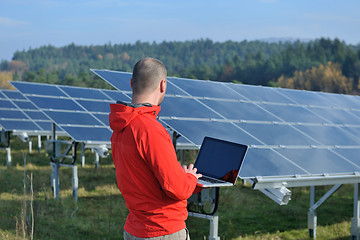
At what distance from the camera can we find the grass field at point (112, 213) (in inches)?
425

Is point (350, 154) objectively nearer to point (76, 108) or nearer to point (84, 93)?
point (76, 108)

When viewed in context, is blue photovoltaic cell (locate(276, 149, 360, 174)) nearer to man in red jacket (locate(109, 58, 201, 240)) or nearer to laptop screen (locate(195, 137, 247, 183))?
laptop screen (locate(195, 137, 247, 183))

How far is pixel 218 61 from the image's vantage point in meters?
168

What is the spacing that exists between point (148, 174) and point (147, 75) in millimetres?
768

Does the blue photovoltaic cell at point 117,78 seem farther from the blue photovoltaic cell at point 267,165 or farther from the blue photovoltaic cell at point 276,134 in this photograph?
the blue photovoltaic cell at point 267,165

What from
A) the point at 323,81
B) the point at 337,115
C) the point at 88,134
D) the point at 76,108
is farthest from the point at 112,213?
the point at 323,81

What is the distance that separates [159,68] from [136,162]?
0.75 metres

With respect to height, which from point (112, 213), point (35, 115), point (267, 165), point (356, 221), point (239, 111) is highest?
point (239, 111)

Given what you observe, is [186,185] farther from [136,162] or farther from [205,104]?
[205,104]

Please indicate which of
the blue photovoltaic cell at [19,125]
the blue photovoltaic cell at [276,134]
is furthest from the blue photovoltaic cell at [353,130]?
the blue photovoltaic cell at [19,125]

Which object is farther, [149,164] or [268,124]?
[268,124]

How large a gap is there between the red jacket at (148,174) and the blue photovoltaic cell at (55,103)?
11.5m

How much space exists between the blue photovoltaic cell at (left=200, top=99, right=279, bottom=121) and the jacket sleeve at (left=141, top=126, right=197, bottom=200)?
626 centimetres

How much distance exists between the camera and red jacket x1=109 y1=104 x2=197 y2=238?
3.39 m
